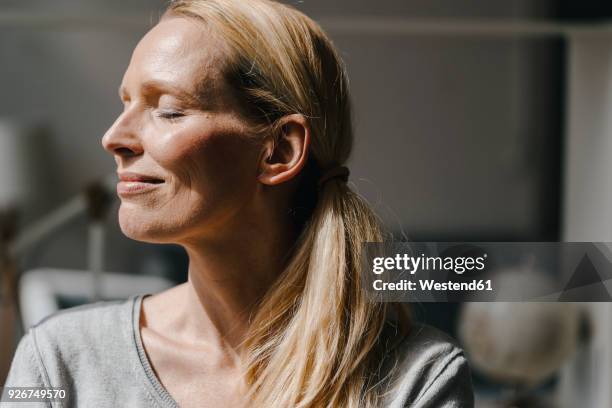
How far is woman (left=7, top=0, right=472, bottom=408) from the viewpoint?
2.73 feet

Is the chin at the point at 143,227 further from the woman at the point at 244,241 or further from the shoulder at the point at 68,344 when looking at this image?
the shoulder at the point at 68,344

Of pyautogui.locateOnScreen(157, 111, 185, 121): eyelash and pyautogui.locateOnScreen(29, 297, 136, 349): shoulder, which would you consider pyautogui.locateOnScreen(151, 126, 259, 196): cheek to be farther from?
pyautogui.locateOnScreen(29, 297, 136, 349): shoulder

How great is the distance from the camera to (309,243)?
2.97 ft

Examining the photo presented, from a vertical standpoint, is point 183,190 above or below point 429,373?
above

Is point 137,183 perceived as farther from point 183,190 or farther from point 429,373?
point 429,373

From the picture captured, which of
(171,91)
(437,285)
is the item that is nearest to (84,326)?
(171,91)

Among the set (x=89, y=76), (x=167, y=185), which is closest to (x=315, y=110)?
(x=167, y=185)

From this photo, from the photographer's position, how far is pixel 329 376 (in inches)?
33.9

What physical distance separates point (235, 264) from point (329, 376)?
0.15 m

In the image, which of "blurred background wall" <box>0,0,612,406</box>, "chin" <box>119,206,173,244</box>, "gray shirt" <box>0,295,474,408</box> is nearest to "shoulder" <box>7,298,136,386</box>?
"gray shirt" <box>0,295,474,408</box>

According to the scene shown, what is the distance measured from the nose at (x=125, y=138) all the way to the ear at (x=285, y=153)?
13cm

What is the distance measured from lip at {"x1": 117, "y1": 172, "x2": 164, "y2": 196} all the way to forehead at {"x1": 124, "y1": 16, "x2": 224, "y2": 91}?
3.7 inches

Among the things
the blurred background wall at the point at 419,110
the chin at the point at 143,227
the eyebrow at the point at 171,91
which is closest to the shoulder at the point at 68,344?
the chin at the point at 143,227

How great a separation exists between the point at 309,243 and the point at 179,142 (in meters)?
0.18
